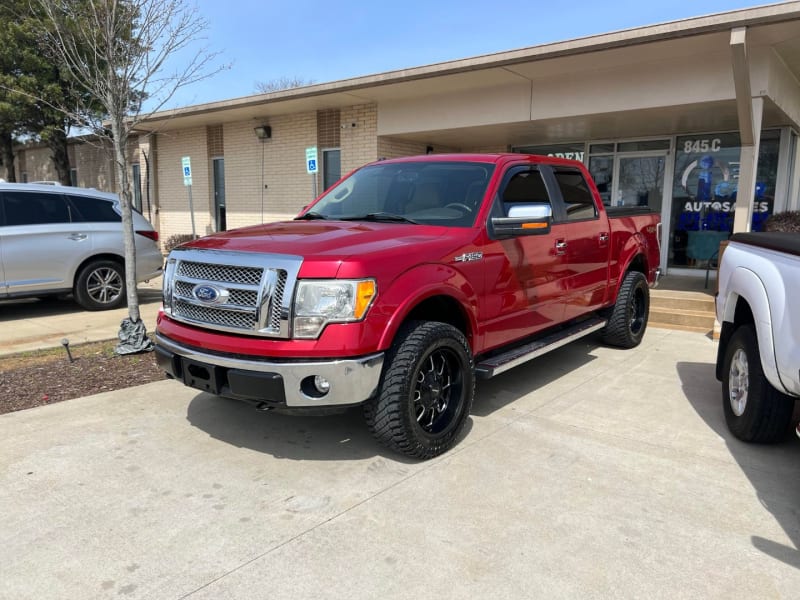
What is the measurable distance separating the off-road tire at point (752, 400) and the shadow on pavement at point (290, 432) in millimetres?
1908

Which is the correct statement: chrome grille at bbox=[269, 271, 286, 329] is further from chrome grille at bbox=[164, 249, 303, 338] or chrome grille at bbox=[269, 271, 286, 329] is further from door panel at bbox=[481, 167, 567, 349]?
door panel at bbox=[481, 167, 567, 349]

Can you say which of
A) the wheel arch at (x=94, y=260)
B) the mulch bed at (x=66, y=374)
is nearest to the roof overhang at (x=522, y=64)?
the wheel arch at (x=94, y=260)

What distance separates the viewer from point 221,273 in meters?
3.71

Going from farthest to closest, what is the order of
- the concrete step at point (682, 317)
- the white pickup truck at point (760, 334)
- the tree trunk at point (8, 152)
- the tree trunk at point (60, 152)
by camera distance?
the tree trunk at point (8, 152), the tree trunk at point (60, 152), the concrete step at point (682, 317), the white pickup truck at point (760, 334)

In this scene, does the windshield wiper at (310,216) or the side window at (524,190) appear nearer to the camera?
the side window at (524,190)

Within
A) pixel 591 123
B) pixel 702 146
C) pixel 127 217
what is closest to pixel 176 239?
pixel 127 217

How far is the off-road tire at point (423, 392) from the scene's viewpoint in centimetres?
356

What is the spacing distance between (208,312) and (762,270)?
11.5 ft

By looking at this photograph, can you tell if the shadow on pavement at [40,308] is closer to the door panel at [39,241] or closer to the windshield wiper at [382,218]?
the door panel at [39,241]

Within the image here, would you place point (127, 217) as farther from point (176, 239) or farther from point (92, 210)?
point (176, 239)

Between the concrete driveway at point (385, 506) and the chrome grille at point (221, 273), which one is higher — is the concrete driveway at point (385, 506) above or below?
below

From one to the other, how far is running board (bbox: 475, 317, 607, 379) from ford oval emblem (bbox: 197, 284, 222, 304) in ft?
6.02

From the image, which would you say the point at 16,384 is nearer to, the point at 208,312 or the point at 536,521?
the point at 208,312

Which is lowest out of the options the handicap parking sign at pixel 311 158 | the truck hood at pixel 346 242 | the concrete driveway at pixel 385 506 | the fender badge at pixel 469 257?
the concrete driveway at pixel 385 506
